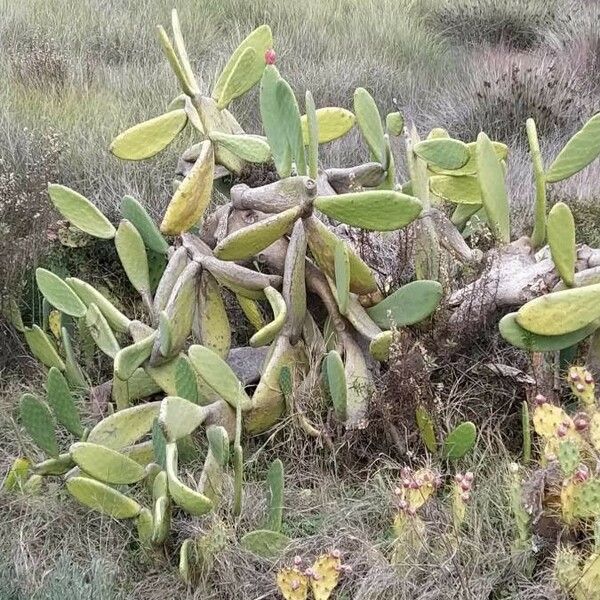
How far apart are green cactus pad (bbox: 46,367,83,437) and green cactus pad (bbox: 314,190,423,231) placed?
908 millimetres

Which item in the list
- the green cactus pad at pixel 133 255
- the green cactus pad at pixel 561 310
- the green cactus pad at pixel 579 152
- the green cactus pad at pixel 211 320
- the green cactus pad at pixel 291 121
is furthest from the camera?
the green cactus pad at pixel 133 255

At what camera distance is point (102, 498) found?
8.02 ft

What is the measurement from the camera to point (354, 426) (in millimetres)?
2797

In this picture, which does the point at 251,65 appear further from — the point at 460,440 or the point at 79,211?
the point at 460,440

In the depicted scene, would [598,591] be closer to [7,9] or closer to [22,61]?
[22,61]

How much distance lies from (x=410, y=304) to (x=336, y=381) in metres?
0.34

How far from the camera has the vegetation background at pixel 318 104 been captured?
239cm

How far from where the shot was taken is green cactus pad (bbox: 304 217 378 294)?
9.23 feet

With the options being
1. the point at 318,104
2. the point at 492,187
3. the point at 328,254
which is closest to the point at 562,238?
the point at 492,187

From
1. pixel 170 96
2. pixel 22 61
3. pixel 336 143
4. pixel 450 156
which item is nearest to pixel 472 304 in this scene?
pixel 450 156

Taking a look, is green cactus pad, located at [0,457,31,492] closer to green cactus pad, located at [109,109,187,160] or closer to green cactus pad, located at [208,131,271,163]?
green cactus pad, located at [109,109,187,160]

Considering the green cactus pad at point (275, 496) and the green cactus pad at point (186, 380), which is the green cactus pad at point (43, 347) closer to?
the green cactus pad at point (186, 380)

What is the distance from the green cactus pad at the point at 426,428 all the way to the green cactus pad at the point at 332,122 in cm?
113

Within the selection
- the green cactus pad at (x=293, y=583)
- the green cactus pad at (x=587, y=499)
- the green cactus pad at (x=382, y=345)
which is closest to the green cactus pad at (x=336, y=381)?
the green cactus pad at (x=382, y=345)
